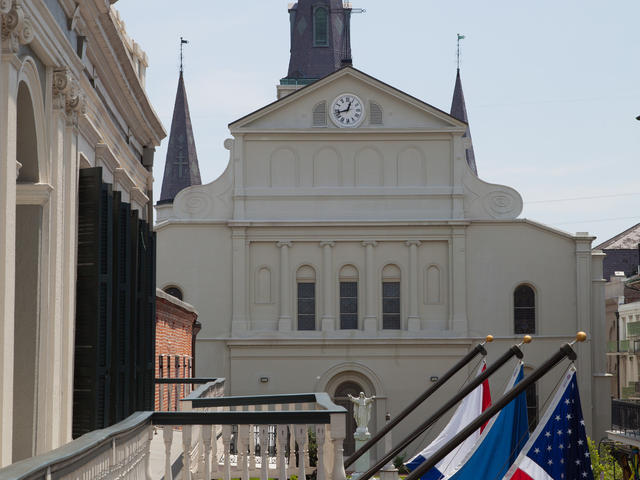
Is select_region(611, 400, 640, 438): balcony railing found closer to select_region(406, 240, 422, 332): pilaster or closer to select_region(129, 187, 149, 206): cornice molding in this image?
select_region(406, 240, 422, 332): pilaster

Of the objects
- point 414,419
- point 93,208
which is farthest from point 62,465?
point 414,419

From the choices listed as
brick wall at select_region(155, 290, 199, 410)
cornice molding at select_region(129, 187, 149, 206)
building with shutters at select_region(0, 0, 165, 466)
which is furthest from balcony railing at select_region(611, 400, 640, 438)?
building with shutters at select_region(0, 0, 165, 466)

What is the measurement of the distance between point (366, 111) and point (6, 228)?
3532cm

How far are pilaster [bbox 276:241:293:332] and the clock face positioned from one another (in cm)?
486

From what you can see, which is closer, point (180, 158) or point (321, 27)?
point (180, 158)

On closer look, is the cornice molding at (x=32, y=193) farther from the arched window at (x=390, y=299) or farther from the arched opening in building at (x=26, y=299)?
the arched window at (x=390, y=299)

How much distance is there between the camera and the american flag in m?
10.9

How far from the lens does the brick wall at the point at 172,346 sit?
914 inches

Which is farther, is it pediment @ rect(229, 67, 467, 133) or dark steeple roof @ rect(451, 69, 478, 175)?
dark steeple roof @ rect(451, 69, 478, 175)

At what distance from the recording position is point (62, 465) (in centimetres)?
506

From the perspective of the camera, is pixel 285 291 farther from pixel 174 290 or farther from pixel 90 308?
pixel 90 308

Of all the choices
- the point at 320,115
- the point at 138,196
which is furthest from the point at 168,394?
the point at 320,115

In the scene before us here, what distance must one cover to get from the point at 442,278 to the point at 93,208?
1276 inches

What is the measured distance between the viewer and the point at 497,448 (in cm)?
1264
